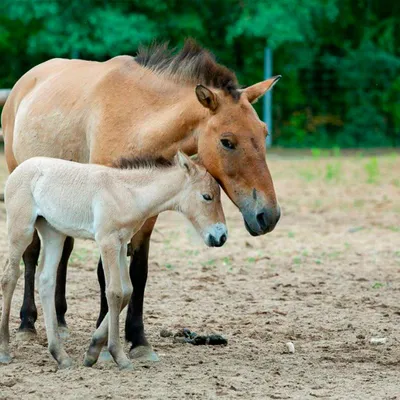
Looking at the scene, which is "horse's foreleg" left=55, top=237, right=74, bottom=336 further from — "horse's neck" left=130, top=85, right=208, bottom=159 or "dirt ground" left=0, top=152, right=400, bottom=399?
"horse's neck" left=130, top=85, right=208, bottom=159

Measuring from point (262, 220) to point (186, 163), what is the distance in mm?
530

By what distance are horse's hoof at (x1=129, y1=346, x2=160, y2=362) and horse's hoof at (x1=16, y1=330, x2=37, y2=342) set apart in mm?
798

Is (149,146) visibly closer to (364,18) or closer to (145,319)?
(145,319)

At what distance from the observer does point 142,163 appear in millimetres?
5344

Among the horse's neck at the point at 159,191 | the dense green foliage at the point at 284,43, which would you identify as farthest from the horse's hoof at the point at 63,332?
the dense green foliage at the point at 284,43

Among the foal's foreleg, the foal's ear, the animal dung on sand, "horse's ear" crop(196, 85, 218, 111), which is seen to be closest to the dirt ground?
the animal dung on sand

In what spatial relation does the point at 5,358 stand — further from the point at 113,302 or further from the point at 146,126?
the point at 146,126

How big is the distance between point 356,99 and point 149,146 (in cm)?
1894

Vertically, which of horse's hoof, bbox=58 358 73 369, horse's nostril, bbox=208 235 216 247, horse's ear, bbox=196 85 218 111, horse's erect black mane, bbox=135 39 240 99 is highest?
horse's erect black mane, bbox=135 39 240 99

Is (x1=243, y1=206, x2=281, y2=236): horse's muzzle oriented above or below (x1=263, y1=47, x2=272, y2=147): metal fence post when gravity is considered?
below

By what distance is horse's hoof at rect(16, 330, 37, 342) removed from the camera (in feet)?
20.1

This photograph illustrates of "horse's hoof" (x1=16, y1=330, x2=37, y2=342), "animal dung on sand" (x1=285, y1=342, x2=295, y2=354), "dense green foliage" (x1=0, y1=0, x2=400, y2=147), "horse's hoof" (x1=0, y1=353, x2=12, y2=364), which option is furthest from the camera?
"dense green foliage" (x1=0, y1=0, x2=400, y2=147)

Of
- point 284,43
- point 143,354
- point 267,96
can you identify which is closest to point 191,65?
point 143,354

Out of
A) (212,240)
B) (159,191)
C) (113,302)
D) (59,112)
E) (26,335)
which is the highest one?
(59,112)
